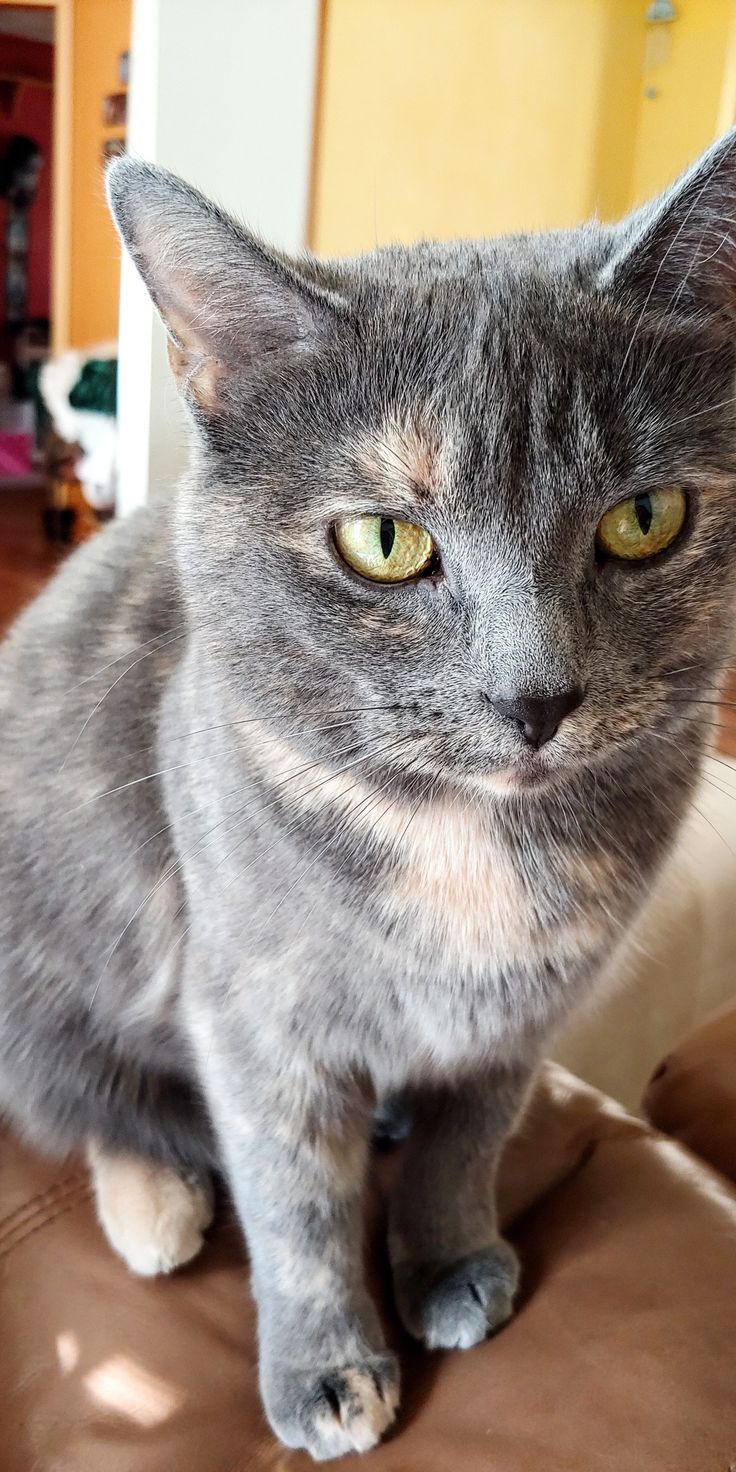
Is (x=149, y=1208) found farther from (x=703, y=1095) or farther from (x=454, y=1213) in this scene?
(x=703, y=1095)

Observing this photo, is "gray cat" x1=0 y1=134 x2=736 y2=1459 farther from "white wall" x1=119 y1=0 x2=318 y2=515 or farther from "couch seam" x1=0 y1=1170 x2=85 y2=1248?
"white wall" x1=119 y1=0 x2=318 y2=515

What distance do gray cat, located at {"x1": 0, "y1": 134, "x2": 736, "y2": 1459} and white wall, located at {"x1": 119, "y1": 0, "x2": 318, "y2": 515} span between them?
507 mm

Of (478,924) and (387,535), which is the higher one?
(387,535)

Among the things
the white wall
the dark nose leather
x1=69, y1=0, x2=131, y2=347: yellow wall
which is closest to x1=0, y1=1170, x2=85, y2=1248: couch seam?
the dark nose leather

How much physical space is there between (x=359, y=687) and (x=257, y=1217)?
39 centimetres

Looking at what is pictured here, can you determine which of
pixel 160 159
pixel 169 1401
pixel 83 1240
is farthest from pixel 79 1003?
pixel 160 159

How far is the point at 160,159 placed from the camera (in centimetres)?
132

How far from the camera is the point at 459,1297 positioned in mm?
735

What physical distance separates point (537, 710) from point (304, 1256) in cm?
42

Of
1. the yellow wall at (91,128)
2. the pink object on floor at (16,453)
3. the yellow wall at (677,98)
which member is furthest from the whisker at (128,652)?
the pink object on floor at (16,453)

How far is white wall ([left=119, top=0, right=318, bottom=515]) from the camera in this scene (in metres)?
1.26

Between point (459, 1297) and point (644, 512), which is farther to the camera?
point (459, 1297)

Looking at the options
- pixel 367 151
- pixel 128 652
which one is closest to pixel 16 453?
pixel 367 151

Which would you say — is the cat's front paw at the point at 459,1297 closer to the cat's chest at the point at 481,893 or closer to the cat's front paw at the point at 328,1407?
the cat's front paw at the point at 328,1407
